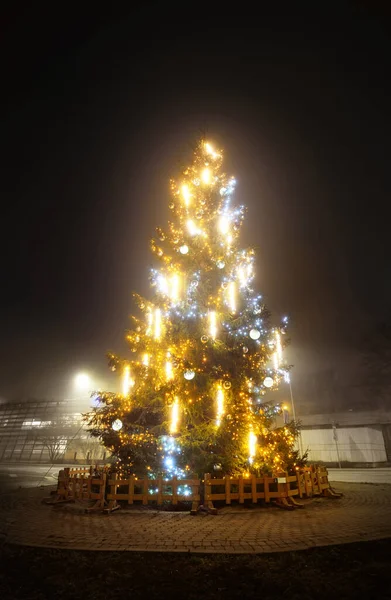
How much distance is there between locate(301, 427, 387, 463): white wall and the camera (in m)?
31.7

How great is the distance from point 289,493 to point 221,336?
19.5ft

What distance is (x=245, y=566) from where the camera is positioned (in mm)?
5871

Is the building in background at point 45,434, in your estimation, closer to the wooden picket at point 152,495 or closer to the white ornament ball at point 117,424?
the white ornament ball at point 117,424

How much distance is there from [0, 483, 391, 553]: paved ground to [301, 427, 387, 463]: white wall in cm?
2228

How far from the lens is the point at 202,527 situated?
8.69 meters

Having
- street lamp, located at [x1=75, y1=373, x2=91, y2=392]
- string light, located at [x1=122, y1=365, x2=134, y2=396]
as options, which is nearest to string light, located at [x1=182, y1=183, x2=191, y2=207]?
string light, located at [x1=122, y1=365, x2=134, y2=396]

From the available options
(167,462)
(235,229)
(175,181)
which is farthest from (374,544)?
(175,181)

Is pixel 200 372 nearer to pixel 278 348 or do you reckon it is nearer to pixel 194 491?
pixel 278 348

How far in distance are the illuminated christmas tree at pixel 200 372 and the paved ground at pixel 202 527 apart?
2149 millimetres

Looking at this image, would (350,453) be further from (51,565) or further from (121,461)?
(51,565)

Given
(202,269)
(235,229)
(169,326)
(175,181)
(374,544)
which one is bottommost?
(374,544)

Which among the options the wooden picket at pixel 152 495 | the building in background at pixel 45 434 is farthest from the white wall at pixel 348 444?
the building in background at pixel 45 434

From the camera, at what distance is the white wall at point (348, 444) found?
31734 millimetres

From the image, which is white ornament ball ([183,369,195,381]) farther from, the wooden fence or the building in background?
the building in background
